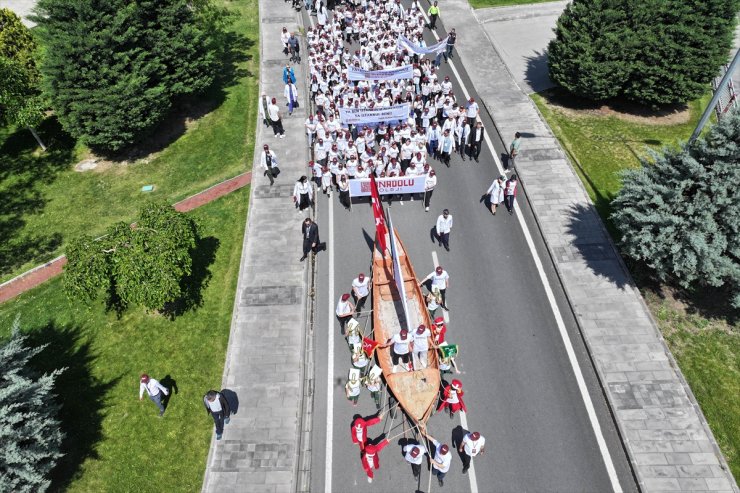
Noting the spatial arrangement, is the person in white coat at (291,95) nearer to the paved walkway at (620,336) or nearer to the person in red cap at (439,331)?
the paved walkway at (620,336)

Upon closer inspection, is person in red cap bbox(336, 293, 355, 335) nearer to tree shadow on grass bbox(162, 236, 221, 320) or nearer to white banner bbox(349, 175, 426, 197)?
tree shadow on grass bbox(162, 236, 221, 320)

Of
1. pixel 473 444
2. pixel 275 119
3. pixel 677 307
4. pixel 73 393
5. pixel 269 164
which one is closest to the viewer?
pixel 473 444

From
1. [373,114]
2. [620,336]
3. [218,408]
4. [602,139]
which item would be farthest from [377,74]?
[218,408]

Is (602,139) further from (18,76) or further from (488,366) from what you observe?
(18,76)

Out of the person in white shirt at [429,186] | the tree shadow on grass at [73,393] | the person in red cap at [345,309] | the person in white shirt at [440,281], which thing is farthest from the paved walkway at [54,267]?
the person in white shirt at [440,281]

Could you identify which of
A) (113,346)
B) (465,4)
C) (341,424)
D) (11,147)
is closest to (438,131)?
(341,424)

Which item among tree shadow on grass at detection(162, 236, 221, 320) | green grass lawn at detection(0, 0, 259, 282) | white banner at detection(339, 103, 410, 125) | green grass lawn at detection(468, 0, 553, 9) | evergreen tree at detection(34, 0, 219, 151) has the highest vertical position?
evergreen tree at detection(34, 0, 219, 151)

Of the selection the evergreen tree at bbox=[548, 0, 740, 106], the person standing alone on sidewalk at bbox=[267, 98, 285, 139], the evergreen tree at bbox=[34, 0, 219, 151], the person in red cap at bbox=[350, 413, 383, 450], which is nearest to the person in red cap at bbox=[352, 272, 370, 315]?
the person in red cap at bbox=[350, 413, 383, 450]

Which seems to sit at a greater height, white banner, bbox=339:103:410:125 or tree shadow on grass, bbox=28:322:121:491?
white banner, bbox=339:103:410:125
